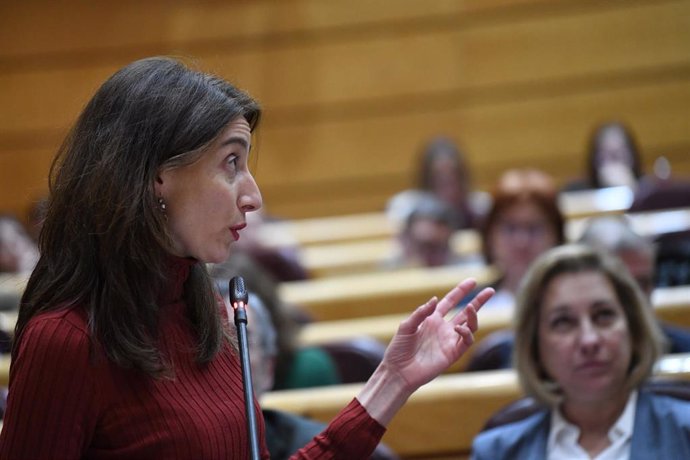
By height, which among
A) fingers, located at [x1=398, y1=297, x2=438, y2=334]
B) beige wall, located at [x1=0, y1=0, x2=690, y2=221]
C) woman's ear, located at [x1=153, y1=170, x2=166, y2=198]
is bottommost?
fingers, located at [x1=398, y1=297, x2=438, y2=334]

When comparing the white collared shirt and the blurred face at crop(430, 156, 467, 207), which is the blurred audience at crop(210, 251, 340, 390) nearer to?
the white collared shirt

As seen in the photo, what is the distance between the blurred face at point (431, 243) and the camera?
3.18m

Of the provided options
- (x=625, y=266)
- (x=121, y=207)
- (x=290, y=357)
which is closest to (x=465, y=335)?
(x=121, y=207)

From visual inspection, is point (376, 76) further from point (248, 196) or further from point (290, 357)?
point (248, 196)

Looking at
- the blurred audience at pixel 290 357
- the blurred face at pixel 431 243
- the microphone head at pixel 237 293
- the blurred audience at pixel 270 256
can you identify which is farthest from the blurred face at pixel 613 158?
the microphone head at pixel 237 293

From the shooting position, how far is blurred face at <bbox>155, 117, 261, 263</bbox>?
37.5 inches

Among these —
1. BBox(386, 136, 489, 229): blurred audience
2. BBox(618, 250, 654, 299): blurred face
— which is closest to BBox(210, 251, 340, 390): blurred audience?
BBox(618, 250, 654, 299): blurred face

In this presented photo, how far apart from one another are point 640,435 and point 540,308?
265 millimetres

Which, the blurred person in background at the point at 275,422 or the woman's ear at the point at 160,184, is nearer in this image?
the woman's ear at the point at 160,184

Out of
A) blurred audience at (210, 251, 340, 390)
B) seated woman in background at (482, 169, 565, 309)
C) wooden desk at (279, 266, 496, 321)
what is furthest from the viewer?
wooden desk at (279, 266, 496, 321)

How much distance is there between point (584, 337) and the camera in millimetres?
1572

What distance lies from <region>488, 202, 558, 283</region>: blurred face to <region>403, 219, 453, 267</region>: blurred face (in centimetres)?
48

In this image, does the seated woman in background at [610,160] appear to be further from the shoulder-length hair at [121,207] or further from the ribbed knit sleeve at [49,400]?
the ribbed knit sleeve at [49,400]

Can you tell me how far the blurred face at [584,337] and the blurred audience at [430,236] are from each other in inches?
60.0
